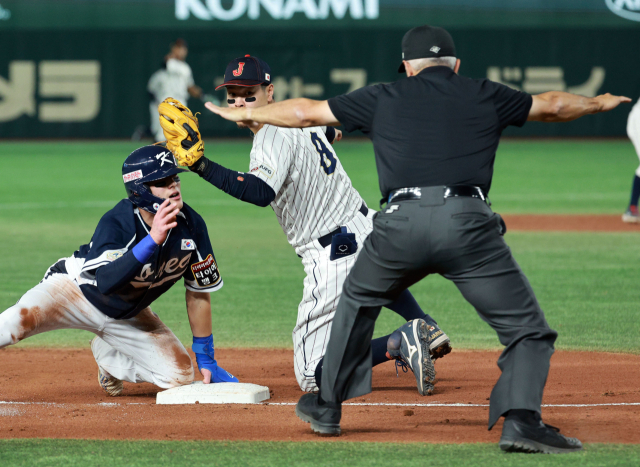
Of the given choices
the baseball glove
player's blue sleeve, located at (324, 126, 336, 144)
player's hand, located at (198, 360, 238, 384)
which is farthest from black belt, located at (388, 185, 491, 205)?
player's blue sleeve, located at (324, 126, 336, 144)

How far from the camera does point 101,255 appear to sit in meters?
5.17

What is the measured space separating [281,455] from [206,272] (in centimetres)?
169

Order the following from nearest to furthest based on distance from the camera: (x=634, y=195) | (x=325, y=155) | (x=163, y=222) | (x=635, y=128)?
(x=163, y=222) < (x=325, y=155) < (x=634, y=195) < (x=635, y=128)

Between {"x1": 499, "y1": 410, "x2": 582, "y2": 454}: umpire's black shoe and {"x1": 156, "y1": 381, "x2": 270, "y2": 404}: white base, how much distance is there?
160 cm

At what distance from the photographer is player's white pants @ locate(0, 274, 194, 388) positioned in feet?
17.4

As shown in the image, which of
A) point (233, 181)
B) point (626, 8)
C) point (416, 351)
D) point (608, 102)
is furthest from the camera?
point (626, 8)

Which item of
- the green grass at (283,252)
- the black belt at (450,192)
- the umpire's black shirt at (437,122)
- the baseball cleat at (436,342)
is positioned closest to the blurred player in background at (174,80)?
the green grass at (283,252)

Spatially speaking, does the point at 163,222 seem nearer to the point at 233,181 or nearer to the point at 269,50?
the point at 233,181

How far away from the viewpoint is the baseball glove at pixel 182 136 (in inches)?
193

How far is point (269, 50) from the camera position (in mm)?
28672

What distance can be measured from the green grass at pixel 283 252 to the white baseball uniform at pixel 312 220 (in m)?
1.46

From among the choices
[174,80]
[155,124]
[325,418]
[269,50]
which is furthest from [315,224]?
[269,50]

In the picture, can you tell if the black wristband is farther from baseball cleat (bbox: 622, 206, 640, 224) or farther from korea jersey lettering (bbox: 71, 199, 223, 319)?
baseball cleat (bbox: 622, 206, 640, 224)

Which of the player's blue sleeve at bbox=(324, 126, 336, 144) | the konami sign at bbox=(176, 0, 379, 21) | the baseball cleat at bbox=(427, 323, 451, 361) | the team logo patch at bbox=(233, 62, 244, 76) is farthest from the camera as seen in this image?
the konami sign at bbox=(176, 0, 379, 21)
